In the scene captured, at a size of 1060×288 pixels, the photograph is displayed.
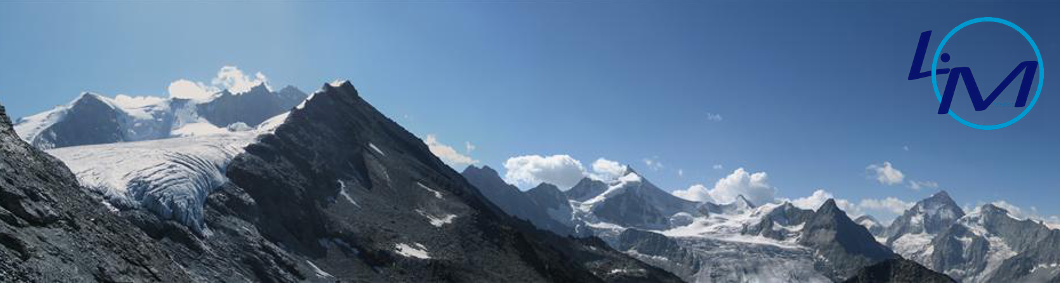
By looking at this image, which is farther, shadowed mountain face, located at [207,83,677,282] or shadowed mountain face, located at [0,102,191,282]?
shadowed mountain face, located at [207,83,677,282]

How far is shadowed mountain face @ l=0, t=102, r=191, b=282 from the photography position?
47.5 metres

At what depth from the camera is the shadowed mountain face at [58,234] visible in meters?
47.5

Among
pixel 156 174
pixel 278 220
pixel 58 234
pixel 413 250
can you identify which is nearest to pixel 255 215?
pixel 278 220

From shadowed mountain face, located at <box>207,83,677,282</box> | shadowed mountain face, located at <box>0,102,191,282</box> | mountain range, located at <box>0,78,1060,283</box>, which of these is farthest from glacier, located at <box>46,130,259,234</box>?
shadowed mountain face, located at <box>0,102,191,282</box>

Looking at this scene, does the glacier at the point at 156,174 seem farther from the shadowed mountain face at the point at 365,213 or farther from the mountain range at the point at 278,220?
the shadowed mountain face at the point at 365,213

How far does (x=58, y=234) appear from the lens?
5500 cm

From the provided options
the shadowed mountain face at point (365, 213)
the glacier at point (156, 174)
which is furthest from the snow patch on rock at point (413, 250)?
the glacier at point (156, 174)

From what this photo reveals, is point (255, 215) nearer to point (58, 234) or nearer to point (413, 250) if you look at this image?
point (413, 250)

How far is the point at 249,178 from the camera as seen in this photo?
115125mm

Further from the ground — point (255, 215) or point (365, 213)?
point (365, 213)

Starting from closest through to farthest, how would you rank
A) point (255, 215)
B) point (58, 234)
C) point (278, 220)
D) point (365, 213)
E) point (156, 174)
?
1. point (58, 234)
2. point (156, 174)
3. point (255, 215)
4. point (278, 220)
5. point (365, 213)

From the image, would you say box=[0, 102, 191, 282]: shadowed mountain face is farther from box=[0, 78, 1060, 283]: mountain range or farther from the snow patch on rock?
the snow patch on rock
